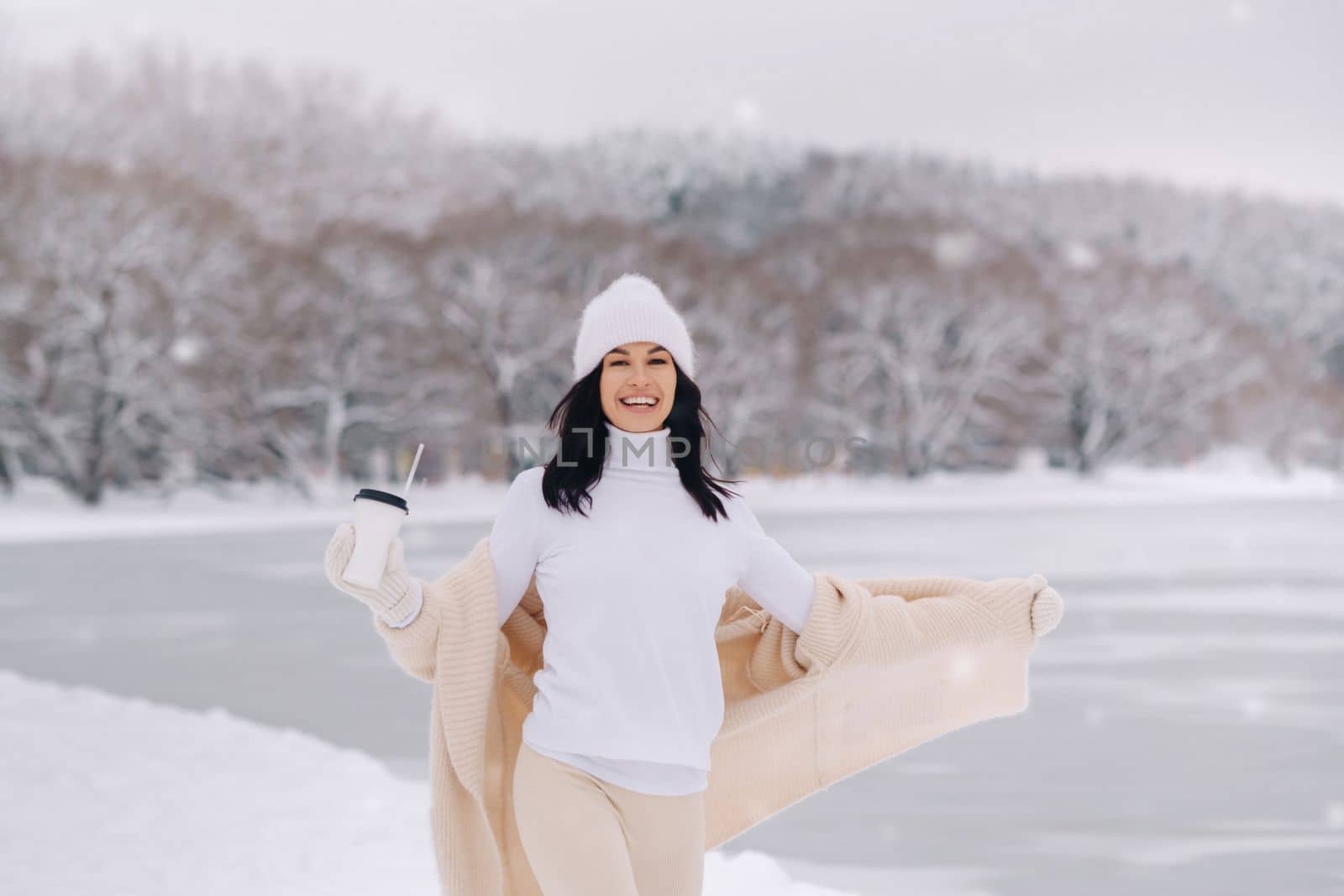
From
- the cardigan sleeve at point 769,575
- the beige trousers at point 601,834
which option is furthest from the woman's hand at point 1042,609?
the beige trousers at point 601,834

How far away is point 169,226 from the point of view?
96.6 feet

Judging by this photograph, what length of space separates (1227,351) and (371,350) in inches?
996

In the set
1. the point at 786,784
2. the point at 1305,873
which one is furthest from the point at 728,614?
the point at 1305,873

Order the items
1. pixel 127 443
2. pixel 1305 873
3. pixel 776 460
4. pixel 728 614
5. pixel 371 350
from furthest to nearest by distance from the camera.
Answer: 1. pixel 776 460
2. pixel 371 350
3. pixel 127 443
4. pixel 1305 873
5. pixel 728 614

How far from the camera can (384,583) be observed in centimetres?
231

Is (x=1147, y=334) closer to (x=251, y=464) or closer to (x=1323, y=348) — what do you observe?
(x=1323, y=348)

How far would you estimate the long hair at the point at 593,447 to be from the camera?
248 centimetres

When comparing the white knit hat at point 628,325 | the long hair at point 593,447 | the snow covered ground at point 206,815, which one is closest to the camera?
the long hair at point 593,447

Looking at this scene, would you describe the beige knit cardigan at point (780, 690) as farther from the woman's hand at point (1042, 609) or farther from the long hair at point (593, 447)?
the long hair at point (593, 447)

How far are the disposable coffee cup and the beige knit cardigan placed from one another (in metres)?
0.27

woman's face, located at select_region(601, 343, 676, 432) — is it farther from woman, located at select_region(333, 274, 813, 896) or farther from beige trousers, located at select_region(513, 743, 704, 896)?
beige trousers, located at select_region(513, 743, 704, 896)

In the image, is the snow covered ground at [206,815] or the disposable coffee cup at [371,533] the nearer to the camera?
the disposable coffee cup at [371,533]

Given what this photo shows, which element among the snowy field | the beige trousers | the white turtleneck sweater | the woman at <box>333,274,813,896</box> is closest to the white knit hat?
the woman at <box>333,274,813,896</box>

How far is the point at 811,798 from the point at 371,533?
3.90 m
